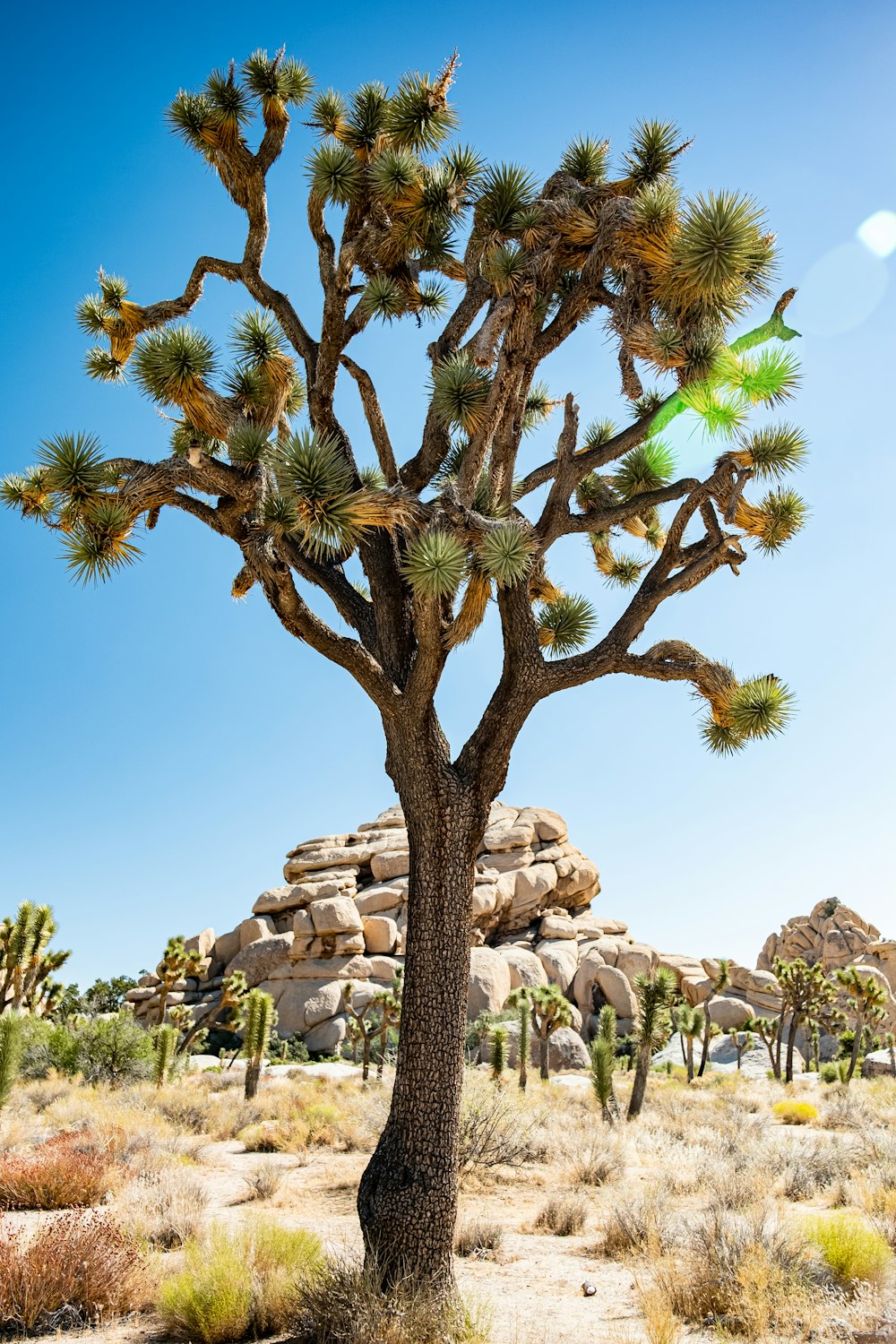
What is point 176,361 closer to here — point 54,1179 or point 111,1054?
point 54,1179

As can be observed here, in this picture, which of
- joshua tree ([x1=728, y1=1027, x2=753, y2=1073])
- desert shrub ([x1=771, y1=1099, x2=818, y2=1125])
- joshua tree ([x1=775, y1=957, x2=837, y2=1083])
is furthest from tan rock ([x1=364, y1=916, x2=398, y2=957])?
desert shrub ([x1=771, y1=1099, x2=818, y2=1125])

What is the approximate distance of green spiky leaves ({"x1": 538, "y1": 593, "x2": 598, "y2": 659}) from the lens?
28.3 feet

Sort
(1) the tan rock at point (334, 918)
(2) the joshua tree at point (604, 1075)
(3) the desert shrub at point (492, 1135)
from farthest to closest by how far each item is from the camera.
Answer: (1) the tan rock at point (334, 918)
(2) the joshua tree at point (604, 1075)
(3) the desert shrub at point (492, 1135)

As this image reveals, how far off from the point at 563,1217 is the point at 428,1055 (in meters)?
3.67

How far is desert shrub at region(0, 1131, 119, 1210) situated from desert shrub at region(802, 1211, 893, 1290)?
605 centimetres

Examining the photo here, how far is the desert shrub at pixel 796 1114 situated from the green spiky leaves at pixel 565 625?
42.4 feet

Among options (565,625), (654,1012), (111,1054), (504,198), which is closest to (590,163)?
(504,198)

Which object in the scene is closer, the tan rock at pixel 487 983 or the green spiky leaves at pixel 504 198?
the green spiky leaves at pixel 504 198

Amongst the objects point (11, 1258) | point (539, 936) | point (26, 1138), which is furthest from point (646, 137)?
point (539, 936)

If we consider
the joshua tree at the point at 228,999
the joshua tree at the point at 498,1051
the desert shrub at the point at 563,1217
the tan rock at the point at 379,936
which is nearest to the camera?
the desert shrub at the point at 563,1217

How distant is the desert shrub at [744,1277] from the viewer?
16.3ft

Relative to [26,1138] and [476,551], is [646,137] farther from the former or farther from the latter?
[26,1138]

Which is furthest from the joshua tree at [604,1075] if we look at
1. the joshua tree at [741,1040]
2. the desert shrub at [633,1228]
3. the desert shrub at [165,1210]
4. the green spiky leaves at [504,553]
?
the joshua tree at [741,1040]

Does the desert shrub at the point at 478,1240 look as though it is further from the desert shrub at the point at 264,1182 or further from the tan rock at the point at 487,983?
the tan rock at the point at 487,983
